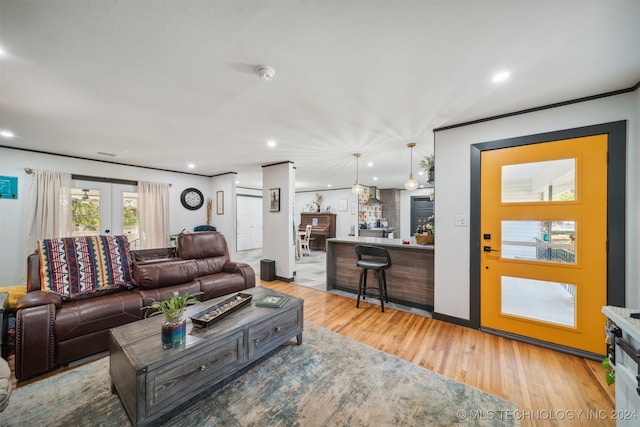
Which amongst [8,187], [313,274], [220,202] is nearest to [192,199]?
[220,202]

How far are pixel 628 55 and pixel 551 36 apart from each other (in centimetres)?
73

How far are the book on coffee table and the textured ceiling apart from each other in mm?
1923

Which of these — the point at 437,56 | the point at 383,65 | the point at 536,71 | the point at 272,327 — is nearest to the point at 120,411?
the point at 272,327

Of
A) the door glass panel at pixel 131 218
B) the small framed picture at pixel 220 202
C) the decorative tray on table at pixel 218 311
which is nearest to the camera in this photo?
the decorative tray on table at pixel 218 311

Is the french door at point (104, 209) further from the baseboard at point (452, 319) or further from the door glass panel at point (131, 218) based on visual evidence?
the baseboard at point (452, 319)

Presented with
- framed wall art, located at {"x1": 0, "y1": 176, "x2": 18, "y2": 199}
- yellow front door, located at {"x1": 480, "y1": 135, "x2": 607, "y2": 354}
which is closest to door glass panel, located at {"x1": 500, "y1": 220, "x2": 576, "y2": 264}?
yellow front door, located at {"x1": 480, "y1": 135, "x2": 607, "y2": 354}

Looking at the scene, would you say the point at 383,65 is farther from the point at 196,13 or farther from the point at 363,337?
the point at 363,337

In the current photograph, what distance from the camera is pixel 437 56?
166 centimetres

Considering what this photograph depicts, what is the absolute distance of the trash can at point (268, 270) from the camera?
15.9ft

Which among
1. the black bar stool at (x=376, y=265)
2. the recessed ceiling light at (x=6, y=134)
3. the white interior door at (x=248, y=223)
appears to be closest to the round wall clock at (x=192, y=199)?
the white interior door at (x=248, y=223)

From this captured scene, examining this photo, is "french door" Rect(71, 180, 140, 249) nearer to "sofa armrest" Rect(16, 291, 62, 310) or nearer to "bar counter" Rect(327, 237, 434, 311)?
"sofa armrest" Rect(16, 291, 62, 310)

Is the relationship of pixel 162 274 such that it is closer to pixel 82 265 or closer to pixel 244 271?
pixel 82 265

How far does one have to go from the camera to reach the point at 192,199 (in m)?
6.25

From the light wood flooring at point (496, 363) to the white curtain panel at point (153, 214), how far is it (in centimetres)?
428
